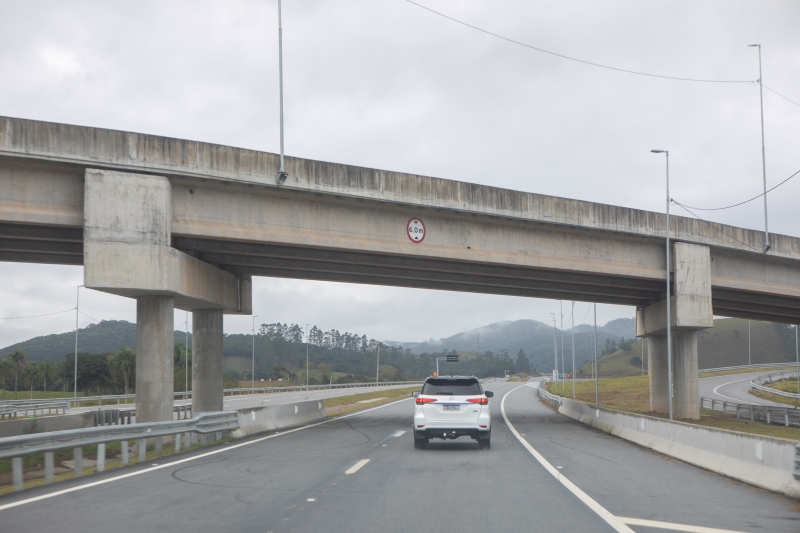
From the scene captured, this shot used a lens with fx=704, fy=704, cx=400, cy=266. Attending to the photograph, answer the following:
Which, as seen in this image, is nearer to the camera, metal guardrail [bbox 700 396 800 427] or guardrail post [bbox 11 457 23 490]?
guardrail post [bbox 11 457 23 490]

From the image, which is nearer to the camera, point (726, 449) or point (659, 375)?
point (726, 449)

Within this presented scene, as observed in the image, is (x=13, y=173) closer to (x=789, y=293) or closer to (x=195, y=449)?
(x=195, y=449)

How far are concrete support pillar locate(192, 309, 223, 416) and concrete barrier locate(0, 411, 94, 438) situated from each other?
511 centimetres

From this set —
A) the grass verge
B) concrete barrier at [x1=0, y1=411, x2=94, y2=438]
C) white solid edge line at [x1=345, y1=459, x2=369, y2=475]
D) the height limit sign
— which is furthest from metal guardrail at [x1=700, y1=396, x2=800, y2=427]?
concrete barrier at [x1=0, y1=411, x2=94, y2=438]

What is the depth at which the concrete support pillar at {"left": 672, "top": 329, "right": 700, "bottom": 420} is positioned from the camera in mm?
33594

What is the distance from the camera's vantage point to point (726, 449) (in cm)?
1344

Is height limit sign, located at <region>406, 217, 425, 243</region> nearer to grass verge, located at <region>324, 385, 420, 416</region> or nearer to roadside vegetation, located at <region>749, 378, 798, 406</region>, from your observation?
grass verge, located at <region>324, 385, 420, 416</region>

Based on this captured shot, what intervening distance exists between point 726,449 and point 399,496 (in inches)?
281

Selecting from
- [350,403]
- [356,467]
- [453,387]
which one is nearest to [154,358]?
[453,387]

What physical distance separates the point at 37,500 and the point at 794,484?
1090 centimetres

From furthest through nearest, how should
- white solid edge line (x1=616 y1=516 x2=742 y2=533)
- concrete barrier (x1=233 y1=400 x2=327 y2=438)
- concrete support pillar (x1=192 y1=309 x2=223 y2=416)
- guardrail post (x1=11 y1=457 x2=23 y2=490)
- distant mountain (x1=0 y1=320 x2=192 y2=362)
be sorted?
distant mountain (x1=0 y1=320 x2=192 y2=362) → concrete support pillar (x1=192 y1=309 x2=223 y2=416) → concrete barrier (x1=233 y1=400 x2=327 y2=438) → guardrail post (x1=11 y1=457 x2=23 y2=490) → white solid edge line (x1=616 y1=516 x2=742 y2=533)

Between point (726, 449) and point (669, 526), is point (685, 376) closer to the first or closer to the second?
point (726, 449)

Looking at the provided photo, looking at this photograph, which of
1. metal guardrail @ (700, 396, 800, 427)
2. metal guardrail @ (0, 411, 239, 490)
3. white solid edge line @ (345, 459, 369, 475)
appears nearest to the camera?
metal guardrail @ (0, 411, 239, 490)

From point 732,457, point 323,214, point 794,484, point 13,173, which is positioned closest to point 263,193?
point 323,214
